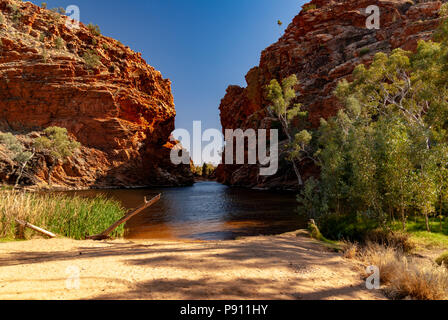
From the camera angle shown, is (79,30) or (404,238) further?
(79,30)

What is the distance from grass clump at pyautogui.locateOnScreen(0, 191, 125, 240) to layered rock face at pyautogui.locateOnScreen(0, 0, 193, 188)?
44945mm

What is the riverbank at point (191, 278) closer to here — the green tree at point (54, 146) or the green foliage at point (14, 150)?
the green foliage at point (14, 150)

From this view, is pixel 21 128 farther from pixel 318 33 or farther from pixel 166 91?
pixel 318 33

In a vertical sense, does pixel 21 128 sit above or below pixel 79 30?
below

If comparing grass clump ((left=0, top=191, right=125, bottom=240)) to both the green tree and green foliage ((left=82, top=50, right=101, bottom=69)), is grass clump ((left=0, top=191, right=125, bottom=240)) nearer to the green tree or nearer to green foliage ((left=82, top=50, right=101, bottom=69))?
the green tree

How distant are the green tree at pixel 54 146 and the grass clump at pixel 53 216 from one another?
40705 millimetres

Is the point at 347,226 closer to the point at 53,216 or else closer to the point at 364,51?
the point at 53,216

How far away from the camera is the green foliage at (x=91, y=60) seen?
186 ft

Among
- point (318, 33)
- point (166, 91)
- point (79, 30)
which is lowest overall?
point (166, 91)

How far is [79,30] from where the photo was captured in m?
62.2

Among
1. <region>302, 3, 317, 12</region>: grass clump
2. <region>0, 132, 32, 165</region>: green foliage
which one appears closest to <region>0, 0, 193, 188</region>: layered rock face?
<region>0, 132, 32, 165</region>: green foliage

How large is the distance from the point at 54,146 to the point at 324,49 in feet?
202

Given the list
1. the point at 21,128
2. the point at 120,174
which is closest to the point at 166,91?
the point at 120,174
